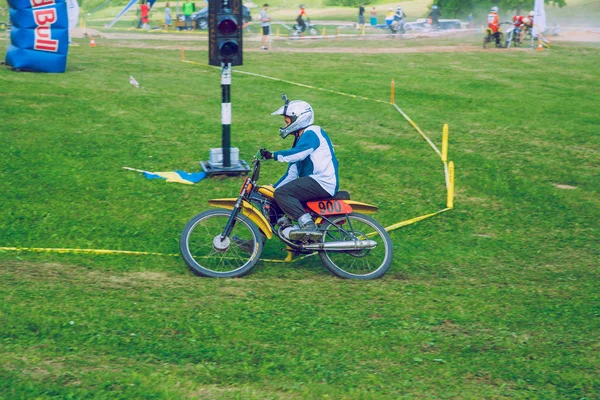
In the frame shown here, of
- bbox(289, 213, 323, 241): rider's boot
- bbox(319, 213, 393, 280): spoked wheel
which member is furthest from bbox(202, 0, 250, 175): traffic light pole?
bbox(319, 213, 393, 280): spoked wheel

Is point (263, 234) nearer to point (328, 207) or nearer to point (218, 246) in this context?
point (218, 246)

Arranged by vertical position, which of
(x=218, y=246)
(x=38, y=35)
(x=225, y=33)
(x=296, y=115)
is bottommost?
(x=218, y=246)

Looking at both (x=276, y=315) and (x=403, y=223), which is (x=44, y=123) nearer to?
(x=403, y=223)

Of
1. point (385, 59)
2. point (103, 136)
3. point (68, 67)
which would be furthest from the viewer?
point (385, 59)

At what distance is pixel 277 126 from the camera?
1766cm

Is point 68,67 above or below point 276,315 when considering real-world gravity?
above

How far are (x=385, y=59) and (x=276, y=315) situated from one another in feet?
84.7

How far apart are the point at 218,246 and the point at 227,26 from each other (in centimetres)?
454

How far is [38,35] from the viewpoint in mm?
23703

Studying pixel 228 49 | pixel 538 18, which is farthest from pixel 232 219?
pixel 538 18

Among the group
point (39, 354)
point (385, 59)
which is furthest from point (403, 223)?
point (385, 59)

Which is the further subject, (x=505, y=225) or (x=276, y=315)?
(x=505, y=225)

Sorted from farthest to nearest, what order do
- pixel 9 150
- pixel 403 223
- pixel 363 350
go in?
1. pixel 9 150
2. pixel 403 223
3. pixel 363 350

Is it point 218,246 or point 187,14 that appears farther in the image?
point 187,14
